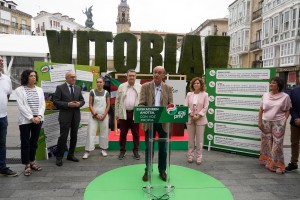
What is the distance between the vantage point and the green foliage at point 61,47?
330 inches

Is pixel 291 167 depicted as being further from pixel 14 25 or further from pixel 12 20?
pixel 14 25

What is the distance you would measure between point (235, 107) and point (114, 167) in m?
2.90

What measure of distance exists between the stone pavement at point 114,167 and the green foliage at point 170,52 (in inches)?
161

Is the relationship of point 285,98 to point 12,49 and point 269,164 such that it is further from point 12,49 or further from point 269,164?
point 12,49

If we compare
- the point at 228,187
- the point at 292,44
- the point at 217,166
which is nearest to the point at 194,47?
the point at 217,166

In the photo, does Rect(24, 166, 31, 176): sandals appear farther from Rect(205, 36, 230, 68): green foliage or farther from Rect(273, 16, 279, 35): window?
Rect(273, 16, 279, 35): window

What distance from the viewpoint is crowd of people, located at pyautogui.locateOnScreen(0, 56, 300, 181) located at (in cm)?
379

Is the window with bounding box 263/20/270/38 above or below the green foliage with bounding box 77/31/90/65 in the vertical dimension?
above

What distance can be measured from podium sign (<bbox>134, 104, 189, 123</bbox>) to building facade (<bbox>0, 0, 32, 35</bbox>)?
4955cm

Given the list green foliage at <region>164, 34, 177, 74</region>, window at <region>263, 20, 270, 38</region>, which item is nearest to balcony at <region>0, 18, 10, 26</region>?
window at <region>263, 20, 270, 38</region>

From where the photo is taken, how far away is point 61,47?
27.5 feet

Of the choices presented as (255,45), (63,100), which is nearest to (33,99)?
(63,100)

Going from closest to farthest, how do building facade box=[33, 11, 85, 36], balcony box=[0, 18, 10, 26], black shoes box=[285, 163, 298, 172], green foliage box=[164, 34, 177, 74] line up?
black shoes box=[285, 163, 298, 172] → green foliage box=[164, 34, 177, 74] → balcony box=[0, 18, 10, 26] → building facade box=[33, 11, 85, 36]

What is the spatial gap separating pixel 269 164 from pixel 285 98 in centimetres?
128
